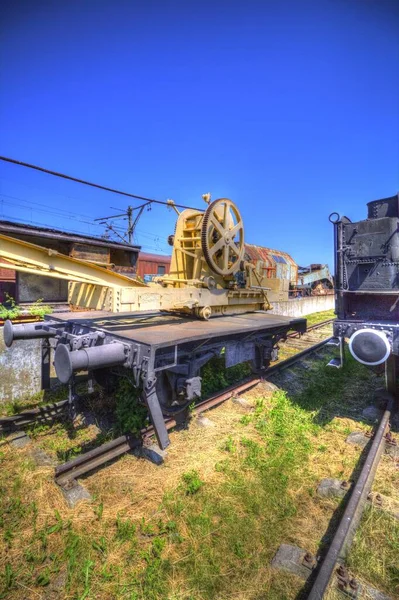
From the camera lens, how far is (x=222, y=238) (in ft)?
22.3

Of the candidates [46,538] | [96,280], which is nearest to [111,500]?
[46,538]

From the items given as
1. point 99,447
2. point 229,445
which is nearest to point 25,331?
point 99,447


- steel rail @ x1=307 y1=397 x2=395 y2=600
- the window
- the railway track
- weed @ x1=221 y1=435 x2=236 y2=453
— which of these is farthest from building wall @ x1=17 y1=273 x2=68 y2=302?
the window

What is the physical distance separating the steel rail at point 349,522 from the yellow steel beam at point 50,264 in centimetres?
394

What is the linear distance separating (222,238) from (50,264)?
367 cm

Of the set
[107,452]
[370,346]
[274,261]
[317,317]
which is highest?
[274,261]

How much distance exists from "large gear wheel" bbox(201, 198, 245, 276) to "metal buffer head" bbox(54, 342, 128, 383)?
3.14 meters

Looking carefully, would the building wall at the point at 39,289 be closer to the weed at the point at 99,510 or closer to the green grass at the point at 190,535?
the green grass at the point at 190,535

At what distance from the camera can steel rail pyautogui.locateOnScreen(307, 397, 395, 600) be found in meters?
2.33

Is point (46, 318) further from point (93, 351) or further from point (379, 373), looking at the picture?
point (379, 373)

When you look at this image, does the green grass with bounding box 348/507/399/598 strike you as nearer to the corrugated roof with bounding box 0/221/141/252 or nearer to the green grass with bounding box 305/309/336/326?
the corrugated roof with bounding box 0/221/141/252

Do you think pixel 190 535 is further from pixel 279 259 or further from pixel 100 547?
pixel 279 259

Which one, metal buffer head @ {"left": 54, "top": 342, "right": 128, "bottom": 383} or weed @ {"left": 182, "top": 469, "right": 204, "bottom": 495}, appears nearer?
metal buffer head @ {"left": 54, "top": 342, "right": 128, "bottom": 383}

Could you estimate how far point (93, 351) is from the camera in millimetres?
3783
